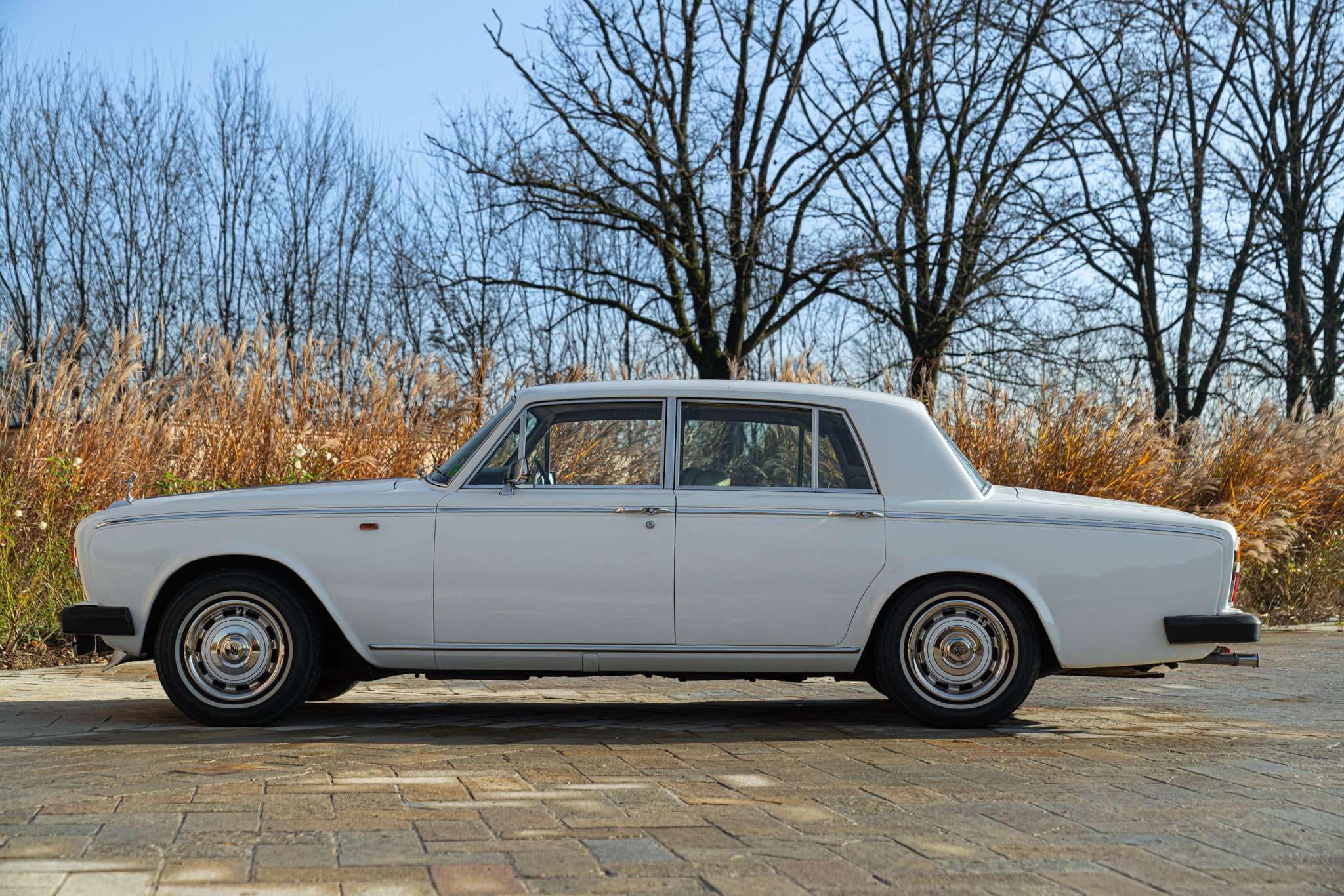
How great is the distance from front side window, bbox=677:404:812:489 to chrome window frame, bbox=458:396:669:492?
0.08 meters

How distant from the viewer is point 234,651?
5867mm

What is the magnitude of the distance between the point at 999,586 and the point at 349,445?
6139 mm

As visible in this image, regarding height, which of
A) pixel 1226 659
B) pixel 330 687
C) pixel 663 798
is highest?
pixel 1226 659

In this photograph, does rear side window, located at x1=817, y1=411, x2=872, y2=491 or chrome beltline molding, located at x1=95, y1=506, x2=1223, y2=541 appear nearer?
chrome beltline molding, located at x1=95, y1=506, x2=1223, y2=541

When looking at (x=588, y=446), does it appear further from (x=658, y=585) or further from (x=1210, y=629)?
(x=1210, y=629)

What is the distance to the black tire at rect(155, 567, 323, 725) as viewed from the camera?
19.2 ft

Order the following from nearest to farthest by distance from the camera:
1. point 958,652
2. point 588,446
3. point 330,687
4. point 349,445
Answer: point 958,652
point 588,446
point 330,687
point 349,445

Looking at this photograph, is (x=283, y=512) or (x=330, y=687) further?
(x=330, y=687)

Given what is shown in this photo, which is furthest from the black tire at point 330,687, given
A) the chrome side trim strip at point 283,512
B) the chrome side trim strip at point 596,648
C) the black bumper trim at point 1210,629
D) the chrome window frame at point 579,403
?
the black bumper trim at point 1210,629

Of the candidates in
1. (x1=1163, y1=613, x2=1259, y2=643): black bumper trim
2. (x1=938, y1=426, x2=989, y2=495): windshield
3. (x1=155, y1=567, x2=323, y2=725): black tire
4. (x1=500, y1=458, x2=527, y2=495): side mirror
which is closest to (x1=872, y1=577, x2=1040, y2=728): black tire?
(x1=938, y1=426, x2=989, y2=495): windshield

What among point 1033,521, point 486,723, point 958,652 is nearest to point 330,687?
point 486,723

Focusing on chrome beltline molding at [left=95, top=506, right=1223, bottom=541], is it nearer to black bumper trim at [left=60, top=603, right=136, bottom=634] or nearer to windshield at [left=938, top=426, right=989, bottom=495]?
windshield at [left=938, top=426, right=989, bottom=495]

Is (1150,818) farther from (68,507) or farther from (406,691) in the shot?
(68,507)

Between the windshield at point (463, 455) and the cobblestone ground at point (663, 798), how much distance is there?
1.18 metres
